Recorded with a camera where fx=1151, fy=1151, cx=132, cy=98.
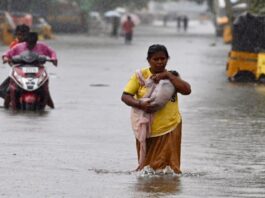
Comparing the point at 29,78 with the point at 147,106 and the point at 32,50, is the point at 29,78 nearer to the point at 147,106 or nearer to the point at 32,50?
the point at 32,50

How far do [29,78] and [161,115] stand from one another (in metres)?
7.53

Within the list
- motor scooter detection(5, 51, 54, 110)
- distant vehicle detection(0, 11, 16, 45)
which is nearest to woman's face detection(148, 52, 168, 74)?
motor scooter detection(5, 51, 54, 110)

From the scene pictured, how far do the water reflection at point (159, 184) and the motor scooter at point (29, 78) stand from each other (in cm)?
768

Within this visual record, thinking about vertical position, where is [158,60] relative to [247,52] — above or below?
above

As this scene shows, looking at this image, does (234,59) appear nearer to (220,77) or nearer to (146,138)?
(220,77)

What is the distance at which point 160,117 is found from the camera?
10812mm

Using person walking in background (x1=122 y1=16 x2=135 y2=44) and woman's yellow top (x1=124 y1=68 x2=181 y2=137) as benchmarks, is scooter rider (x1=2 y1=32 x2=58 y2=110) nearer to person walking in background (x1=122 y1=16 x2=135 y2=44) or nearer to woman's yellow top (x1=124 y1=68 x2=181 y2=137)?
woman's yellow top (x1=124 y1=68 x2=181 y2=137)

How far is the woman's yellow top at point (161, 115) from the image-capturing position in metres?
10.8

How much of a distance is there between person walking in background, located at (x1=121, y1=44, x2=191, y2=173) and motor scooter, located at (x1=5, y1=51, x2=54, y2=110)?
7.37m

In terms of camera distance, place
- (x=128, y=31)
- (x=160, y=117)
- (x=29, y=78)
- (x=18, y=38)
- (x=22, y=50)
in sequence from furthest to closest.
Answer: (x=128, y=31) → (x=18, y=38) → (x=22, y=50) → (x=29, y=78) → (x=160, y=117)

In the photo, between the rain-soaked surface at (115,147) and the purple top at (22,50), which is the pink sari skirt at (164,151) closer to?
the rain-soaked surface at (115,147)

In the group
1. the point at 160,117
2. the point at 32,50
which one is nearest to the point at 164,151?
the point at 160,117

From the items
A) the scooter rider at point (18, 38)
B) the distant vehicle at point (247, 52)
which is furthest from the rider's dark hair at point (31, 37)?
the distant vehicle at point (247, 52)

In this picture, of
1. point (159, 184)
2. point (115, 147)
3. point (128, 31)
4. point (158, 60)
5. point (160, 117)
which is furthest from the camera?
point (128, 31)
